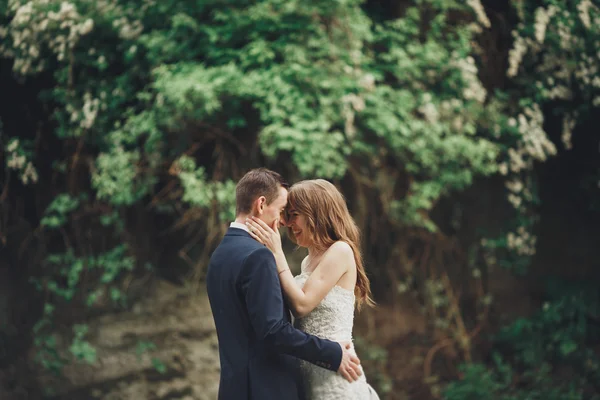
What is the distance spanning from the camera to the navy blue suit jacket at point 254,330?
8.09 feet

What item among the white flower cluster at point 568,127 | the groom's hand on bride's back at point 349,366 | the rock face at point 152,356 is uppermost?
the groom's hand on bride's back at point 349,366

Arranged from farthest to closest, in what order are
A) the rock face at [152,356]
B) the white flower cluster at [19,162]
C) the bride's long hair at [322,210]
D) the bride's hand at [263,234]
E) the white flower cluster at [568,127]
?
the white flower cluster at [568,127] → the white flower cluster at [19,162] → the rock face at [152,356] → the bride's long hair at [322,210] → the bride's hand at [263,234]

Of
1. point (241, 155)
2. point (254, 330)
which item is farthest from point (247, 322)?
point (241, 155)

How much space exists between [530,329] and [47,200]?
187 inches

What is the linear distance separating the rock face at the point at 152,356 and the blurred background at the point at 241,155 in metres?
0.02

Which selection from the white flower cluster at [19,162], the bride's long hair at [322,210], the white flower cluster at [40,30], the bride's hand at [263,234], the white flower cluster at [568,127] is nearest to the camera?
the bride's hand at [263,234]

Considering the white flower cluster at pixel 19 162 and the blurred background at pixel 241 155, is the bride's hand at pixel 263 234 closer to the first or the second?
the blurred background at pixel 241 155

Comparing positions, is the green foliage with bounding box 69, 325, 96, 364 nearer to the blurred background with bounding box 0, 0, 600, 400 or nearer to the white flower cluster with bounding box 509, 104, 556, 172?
the blurred background with bounding box 0, 0, 600, 400

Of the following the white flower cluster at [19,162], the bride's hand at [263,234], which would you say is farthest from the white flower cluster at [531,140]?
the white flower cluster at [19,162]

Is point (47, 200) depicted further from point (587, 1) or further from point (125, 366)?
point (587, 1)

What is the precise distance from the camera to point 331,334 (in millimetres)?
2824

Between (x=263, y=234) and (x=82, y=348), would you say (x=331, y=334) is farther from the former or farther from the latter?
(x=82, y=348)

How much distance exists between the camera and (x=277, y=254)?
270 centimetres

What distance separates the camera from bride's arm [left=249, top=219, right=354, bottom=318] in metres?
2.67
